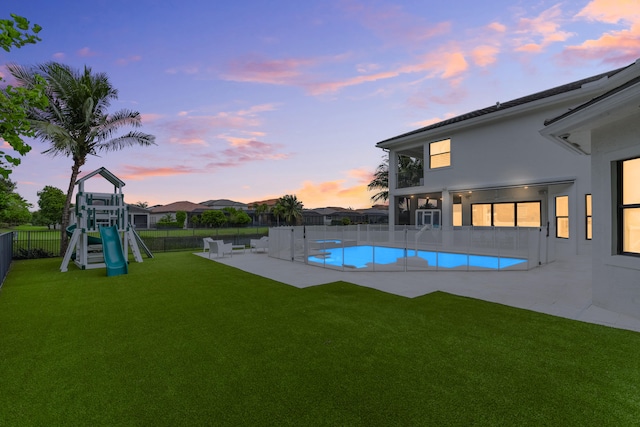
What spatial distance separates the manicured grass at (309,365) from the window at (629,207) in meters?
1.93

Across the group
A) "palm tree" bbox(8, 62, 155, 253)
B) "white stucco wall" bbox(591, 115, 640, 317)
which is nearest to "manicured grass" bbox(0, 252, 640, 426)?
"white stucco wall" bbox(591, 115, 640, 317)

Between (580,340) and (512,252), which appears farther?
(512,252)

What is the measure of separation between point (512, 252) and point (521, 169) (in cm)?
646

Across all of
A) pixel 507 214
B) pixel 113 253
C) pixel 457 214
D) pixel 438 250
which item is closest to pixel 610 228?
pixel 438 250

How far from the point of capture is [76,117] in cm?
1725

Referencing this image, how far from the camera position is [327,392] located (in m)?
3.42

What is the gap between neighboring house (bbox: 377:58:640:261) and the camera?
14281 mm

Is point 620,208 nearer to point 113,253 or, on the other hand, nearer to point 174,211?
point 113,253

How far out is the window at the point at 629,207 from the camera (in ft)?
19.4

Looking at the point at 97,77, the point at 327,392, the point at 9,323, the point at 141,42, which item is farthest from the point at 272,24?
the point at 327,392

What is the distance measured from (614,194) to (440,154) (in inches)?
603

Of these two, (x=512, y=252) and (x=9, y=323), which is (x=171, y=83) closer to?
(x=9, y=323)

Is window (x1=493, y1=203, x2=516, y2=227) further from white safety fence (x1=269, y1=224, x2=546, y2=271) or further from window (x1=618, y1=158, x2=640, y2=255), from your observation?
window (x1=618, y1=158, x2=640, y2=255)

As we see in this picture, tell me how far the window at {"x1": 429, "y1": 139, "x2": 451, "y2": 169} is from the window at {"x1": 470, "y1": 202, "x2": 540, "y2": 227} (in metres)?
3.66
